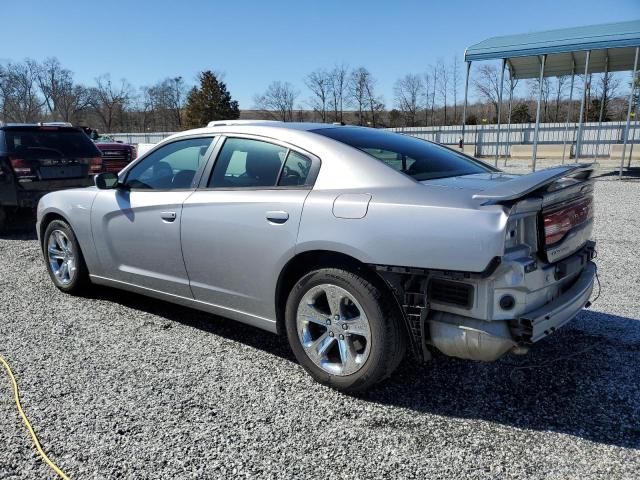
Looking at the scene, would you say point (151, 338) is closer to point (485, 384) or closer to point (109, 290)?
point (109, 290)

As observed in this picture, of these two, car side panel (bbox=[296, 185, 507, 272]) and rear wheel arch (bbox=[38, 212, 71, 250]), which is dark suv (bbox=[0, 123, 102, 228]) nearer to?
rear wheel arch (bbox=[38, 212, 71, 250])

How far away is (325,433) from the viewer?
2.58 metres

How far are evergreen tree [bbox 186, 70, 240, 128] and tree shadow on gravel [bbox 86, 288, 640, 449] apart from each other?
206 ft

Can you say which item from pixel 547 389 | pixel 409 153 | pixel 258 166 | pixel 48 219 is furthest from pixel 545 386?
pixel 48 219

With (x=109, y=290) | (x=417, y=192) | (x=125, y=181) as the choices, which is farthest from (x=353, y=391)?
(x=109, y=290)

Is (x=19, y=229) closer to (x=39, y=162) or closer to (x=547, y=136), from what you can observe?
(x=39, y=162)

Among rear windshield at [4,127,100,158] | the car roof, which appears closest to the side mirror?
rear windshield at [4,127,100,158]

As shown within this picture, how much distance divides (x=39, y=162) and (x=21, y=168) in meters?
0.28

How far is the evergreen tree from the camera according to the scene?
63.2 meters

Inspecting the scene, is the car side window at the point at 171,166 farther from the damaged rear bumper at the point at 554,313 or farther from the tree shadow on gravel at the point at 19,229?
the tree shadow on gravel at the point at 19,229

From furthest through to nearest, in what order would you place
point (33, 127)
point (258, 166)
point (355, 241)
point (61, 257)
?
point (33, 127) < point (61, 257) < point (258, 166) < point (355, 241)

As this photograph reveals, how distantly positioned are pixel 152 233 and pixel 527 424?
2.80 m

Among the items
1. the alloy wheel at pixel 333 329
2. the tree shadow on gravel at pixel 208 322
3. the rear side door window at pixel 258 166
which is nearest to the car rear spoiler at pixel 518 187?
the alloy wheel at pixel 333 329

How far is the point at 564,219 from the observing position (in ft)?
9.05
